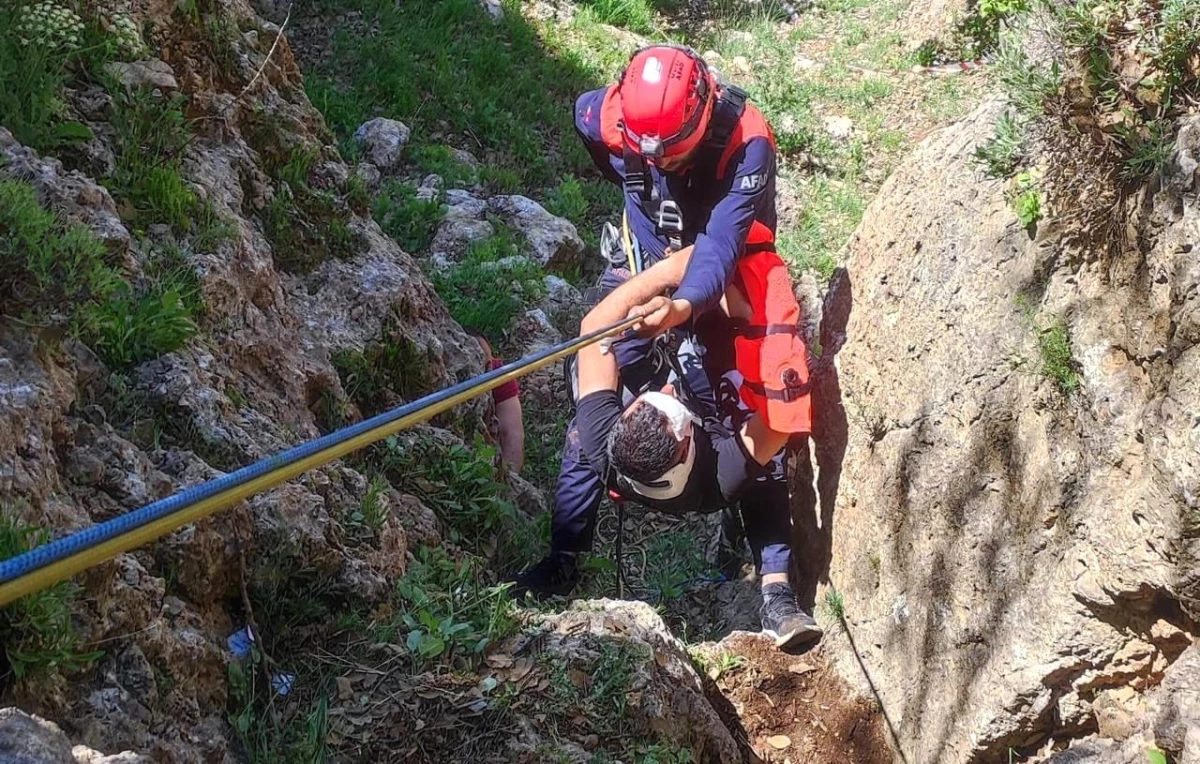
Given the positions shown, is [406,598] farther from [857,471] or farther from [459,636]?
[857,471]

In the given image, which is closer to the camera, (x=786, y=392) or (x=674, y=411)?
(x=674, y=411)

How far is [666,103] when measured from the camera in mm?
3652

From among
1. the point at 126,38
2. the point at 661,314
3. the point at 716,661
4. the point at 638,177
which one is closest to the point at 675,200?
the point at 638,177

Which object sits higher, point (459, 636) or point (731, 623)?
point (459, 636)

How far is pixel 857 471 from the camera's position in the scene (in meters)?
3.91

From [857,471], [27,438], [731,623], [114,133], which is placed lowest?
[731,623]

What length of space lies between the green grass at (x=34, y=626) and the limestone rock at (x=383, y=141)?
15.6 ft

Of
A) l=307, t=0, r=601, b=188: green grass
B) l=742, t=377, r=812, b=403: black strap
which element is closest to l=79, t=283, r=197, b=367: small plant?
l=742, t=377, r=812, b=403: black strap

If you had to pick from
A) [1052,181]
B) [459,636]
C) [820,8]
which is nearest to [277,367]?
[459,636]

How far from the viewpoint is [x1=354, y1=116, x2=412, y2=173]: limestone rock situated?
6.40m

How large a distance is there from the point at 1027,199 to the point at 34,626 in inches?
116

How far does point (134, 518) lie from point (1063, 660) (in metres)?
2.57

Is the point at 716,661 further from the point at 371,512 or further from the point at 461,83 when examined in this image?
the point at 461,83

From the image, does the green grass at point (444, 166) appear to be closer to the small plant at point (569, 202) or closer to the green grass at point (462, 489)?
the small plant at point (569, 202)
